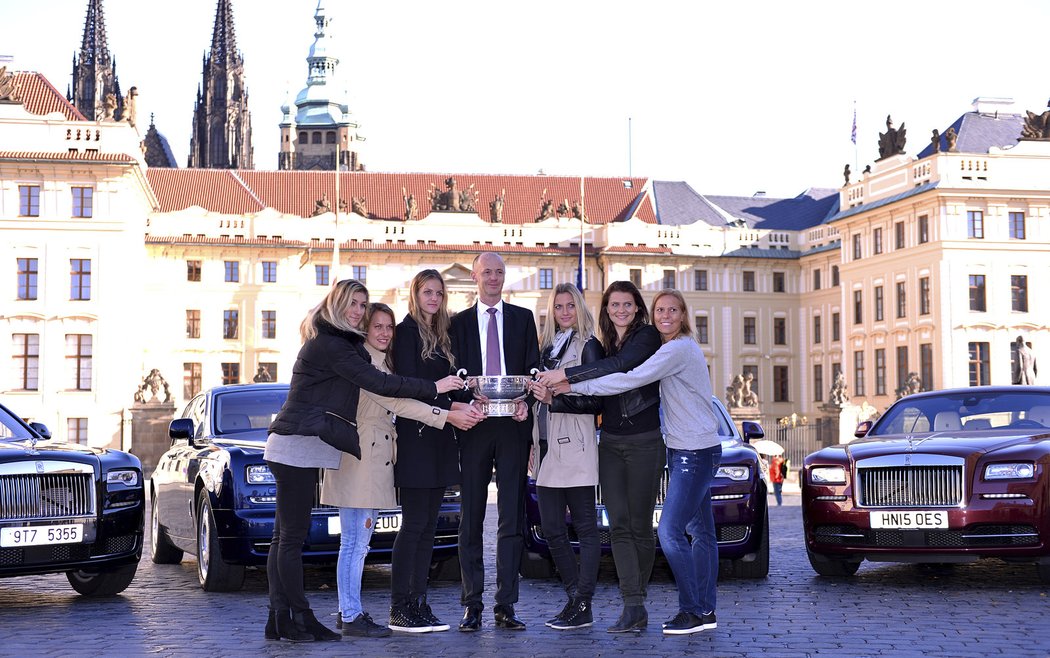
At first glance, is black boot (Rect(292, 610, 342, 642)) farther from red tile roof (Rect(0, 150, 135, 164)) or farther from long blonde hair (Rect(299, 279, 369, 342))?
red tile roof (Rect(0, 150, 135, 164))

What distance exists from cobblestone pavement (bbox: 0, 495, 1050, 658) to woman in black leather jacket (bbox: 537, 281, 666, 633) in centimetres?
30

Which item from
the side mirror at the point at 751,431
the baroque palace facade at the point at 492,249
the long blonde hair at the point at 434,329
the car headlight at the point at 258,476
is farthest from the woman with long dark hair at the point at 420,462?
the baroque palace facade at the point at 492,249

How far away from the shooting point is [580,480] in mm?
8070

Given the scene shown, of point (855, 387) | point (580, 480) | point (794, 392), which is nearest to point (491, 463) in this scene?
point (580, 480)

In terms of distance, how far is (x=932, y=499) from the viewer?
400 inches

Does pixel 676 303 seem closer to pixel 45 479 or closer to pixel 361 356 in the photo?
pixel 361 356

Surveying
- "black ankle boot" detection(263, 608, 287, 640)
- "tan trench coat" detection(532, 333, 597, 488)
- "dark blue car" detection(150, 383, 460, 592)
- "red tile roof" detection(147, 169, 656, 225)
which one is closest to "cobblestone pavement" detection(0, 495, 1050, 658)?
"black ankle boot" detection(263, 608, 287, 640)

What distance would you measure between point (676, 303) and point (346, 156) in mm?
105811

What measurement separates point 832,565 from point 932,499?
124cm

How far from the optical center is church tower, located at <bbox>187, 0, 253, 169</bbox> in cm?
10481

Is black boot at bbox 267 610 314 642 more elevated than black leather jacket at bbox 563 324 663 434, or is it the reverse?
black leather jacket at bbox 563 324 663 434

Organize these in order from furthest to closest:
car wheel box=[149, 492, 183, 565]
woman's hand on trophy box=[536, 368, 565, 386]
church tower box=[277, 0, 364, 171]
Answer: church tower box=[277, 0, 364, 171] < car wheel box=[149, 492, 183, 565] < woman's hand on trophy box=[536, 368, 565, 386]

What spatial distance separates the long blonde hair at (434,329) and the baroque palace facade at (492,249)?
44.1m

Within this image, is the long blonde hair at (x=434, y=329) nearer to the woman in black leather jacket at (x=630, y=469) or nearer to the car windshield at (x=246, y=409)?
the woman in black leather jacket at (x=630, y=469)
